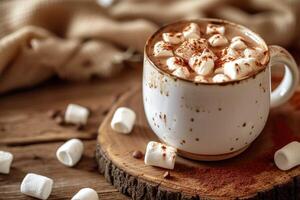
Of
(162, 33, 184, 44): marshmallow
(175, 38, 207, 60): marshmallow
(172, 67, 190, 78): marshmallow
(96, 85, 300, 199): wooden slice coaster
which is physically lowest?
(96, 85, 300, 199): wooden slice coaster

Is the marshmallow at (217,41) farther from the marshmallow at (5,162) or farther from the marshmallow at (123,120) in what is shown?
the marshmallow at (5,162)

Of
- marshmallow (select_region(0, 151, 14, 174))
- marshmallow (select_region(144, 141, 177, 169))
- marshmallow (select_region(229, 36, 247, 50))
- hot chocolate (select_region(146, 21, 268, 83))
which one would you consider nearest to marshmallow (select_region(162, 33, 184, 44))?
hot chocolate (select_region(146, 21, 268, 83))

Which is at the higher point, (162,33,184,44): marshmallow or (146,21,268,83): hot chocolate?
(162,33,184,44): marshmallow

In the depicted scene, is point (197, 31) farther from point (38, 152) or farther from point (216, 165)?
point (38, 152)

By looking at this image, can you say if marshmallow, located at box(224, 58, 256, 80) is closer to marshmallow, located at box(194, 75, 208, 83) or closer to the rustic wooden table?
marshmallow, located at box(194, 75, 208, 83)

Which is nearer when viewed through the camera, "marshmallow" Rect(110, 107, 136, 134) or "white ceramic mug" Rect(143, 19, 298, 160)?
"white ceramic mug" Rect(143, 19, 298, 160)

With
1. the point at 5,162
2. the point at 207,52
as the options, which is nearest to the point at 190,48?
the point at 207,52
